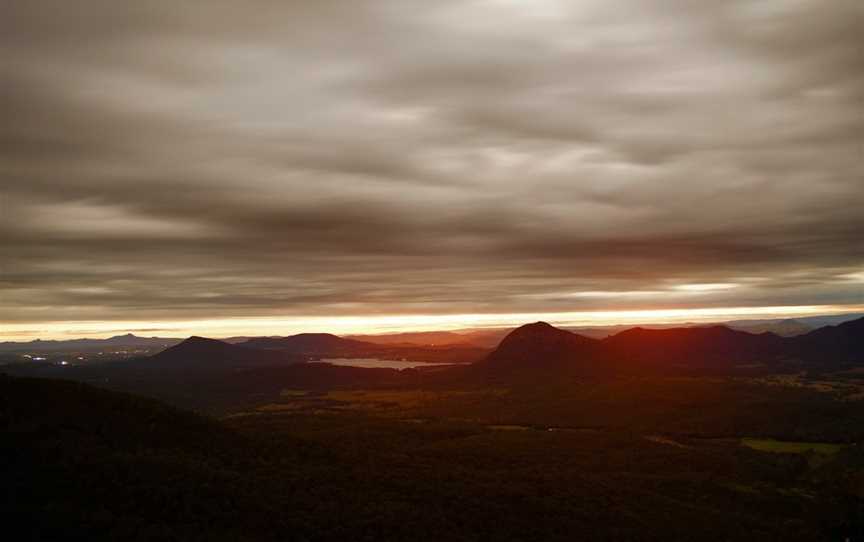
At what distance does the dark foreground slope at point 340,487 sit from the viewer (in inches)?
1970

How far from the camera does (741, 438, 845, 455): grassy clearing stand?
126000 millimetres

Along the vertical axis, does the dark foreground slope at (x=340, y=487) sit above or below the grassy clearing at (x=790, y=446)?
above

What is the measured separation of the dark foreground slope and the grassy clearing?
1604 centimetres

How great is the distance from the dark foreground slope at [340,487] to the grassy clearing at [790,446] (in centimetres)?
1604

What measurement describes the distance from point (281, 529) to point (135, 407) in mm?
41542

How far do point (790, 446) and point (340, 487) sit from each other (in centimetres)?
11581

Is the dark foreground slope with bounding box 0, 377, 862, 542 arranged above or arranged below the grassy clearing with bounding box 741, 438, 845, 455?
above

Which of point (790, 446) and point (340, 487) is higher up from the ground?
point (340, 487)

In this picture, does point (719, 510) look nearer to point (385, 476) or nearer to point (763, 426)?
point (385, 476)

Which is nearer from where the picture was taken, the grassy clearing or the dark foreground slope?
the dark foreground slope

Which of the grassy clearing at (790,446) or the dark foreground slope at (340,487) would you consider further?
the grassy clearing at (790,446)

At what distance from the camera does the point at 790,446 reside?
131375 millimetres

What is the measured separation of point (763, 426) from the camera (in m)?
152

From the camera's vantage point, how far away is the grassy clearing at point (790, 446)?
12600 cm
